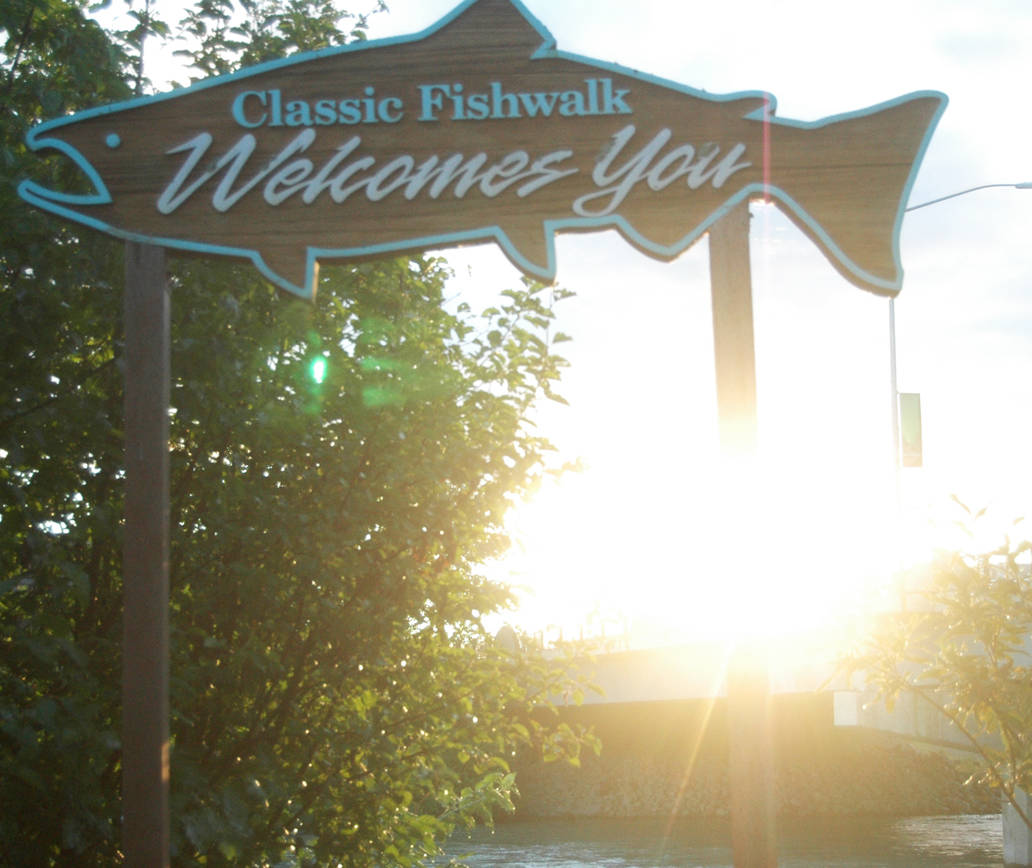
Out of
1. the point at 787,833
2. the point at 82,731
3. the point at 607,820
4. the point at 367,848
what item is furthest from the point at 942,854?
the point at 82,731

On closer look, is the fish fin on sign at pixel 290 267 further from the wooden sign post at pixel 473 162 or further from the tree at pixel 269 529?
the tree at pixel 269 529

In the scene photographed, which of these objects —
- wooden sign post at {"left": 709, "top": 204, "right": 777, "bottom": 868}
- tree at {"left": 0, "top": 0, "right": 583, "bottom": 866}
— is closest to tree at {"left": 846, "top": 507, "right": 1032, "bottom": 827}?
tree at {"left": 0, "top": 0, "right": 583, "bottom": 866}

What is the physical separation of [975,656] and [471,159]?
8.55 metres

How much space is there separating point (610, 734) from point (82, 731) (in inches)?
1885

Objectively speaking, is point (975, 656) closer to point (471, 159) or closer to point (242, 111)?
point (471, 159)

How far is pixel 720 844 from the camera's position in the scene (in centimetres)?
4181

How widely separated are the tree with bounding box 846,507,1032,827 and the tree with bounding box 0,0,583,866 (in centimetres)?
510

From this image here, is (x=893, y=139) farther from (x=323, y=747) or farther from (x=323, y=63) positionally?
(x=323, y=747)

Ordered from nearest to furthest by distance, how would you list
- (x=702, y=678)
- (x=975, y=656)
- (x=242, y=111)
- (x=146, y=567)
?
(x=146, y=567) < (x=242, y=111) < (x=975, y=656) < (x=702, y=678)

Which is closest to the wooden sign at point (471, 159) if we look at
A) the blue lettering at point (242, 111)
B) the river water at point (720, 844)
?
the blue lettering at point (242, 111)

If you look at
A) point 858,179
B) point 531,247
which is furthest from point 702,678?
point 531,247

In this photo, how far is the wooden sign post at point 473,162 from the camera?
22.2 feet

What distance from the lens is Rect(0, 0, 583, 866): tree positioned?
24.3 feet

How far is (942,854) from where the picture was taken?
3656cm
